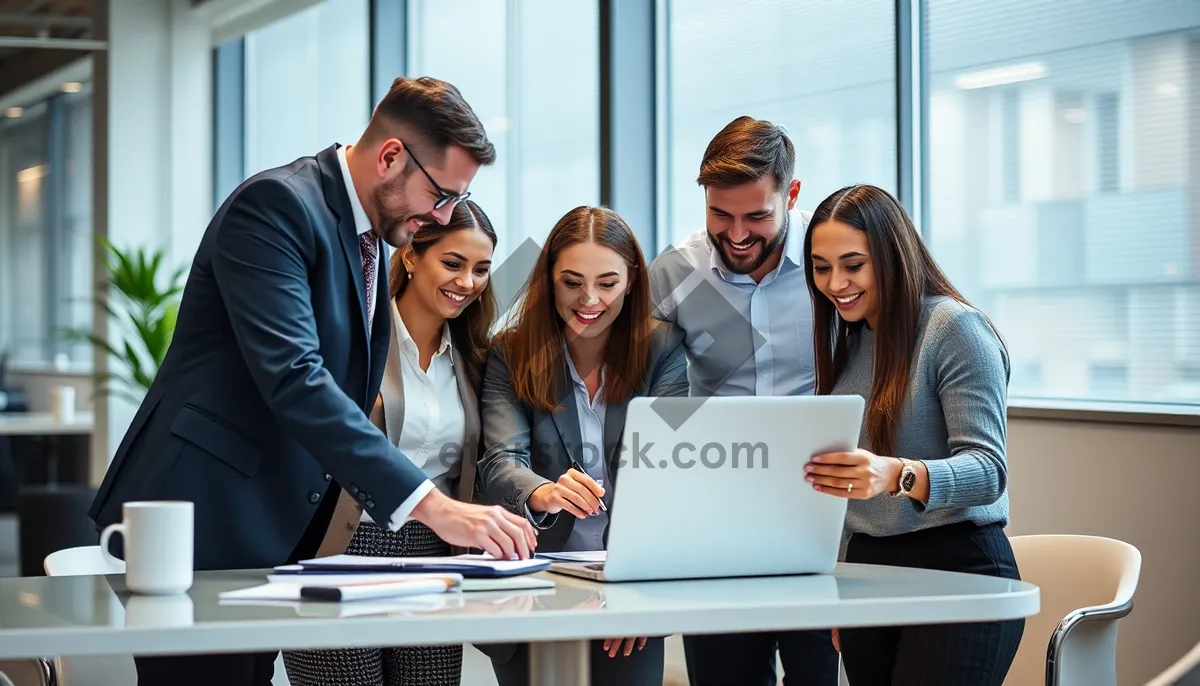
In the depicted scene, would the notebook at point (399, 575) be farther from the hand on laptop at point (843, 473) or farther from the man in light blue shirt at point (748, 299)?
the man in light blue shirt at point (748, 299)

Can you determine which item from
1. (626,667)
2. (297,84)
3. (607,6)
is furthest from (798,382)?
(297,84)

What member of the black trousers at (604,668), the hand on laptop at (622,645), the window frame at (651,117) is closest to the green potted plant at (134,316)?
the window frame at (651,117)

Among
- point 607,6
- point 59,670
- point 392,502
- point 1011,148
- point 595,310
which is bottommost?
point 59,670

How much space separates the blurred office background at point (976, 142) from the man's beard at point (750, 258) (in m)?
0.87

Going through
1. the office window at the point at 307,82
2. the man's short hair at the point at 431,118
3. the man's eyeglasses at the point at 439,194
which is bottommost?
the man's eyeglasses at the point at 439,194

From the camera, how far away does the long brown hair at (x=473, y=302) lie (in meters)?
2.56

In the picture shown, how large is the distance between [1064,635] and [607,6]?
9.71ft

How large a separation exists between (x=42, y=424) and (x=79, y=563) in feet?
15.9

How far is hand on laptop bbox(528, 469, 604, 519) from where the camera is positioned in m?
2.11

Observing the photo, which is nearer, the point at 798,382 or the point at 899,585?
the point at 899,585

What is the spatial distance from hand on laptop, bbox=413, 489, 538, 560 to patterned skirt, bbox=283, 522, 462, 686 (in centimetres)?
50

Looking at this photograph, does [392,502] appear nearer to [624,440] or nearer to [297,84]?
[624,440]

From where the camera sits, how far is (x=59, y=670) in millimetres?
2430

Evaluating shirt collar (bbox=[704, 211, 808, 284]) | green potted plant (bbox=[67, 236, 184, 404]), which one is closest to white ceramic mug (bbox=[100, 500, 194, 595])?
shirt collar (bbox=[704, 211, 808, 284])
